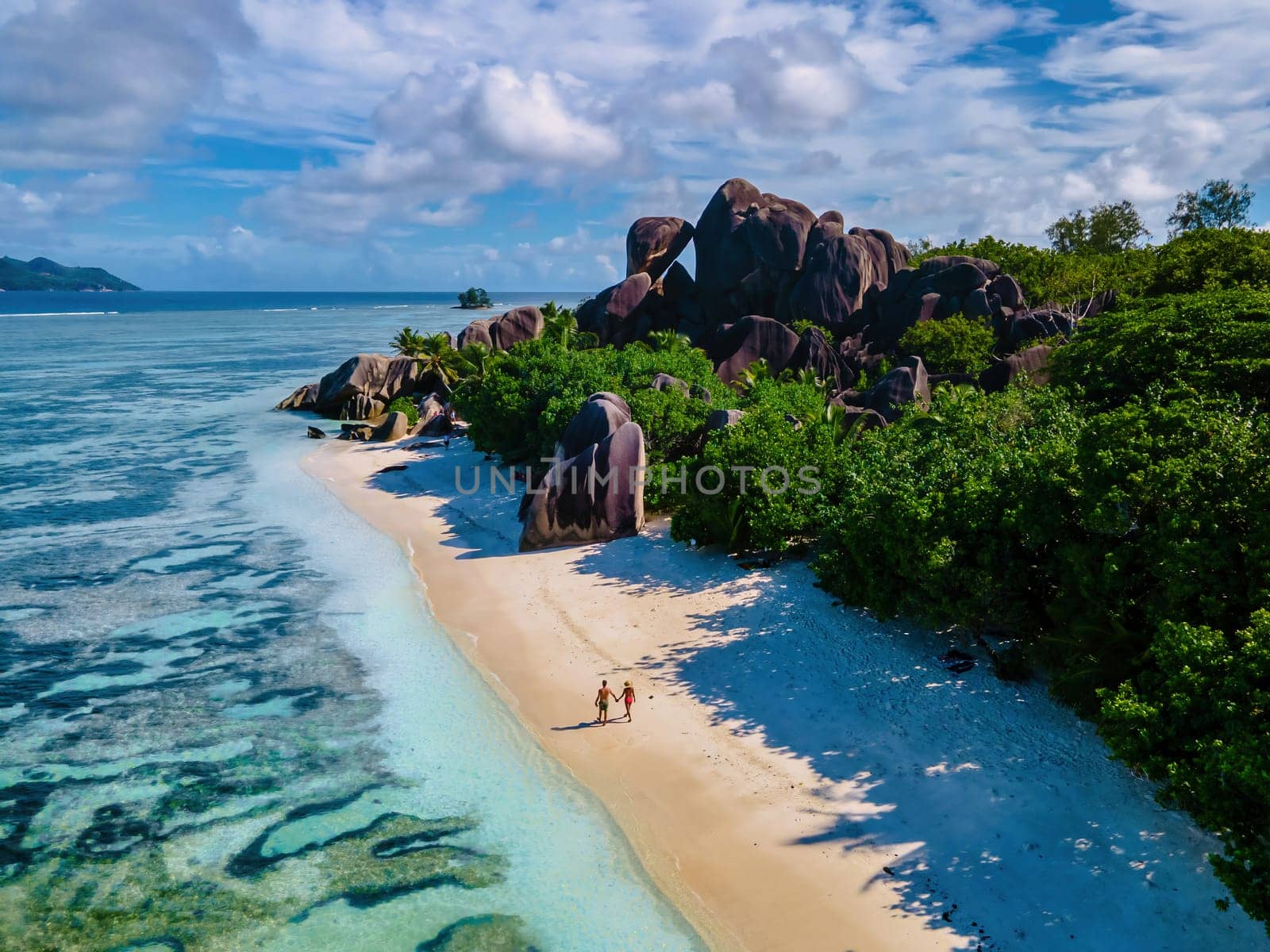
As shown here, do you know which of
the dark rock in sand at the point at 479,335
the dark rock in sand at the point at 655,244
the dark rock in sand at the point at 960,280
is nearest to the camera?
the dark rock in sand at the point at 960,280

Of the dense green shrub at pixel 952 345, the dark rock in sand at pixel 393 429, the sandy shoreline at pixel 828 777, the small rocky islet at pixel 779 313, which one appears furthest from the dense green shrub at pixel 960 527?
the dark rock in sand at pixel 393 429

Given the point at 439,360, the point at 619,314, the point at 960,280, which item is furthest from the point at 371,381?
the point at 960,280

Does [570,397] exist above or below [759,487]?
above

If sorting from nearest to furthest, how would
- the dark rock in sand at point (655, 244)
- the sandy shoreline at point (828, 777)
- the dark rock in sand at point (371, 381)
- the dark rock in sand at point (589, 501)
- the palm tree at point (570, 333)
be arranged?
the sandy shoreline at point (828, 777), the dark rock in sand at point (589, 501), the palm tree at point (570, 333), the dark rock in sand at point (371, 381), the dark rock in sand at point (655, 244)

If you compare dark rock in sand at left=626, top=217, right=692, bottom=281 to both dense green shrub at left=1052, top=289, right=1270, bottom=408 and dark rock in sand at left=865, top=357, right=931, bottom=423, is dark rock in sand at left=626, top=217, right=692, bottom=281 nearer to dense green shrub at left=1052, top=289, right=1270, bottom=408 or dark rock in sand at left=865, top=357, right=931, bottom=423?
dark rock in sand at left=865, top=357, right=931, bottom=423

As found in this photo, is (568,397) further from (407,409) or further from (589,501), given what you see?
(407,409)

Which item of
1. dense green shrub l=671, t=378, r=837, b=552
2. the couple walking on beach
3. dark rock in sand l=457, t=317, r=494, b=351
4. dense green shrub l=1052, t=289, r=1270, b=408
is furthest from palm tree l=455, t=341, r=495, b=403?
the couple walking on beach

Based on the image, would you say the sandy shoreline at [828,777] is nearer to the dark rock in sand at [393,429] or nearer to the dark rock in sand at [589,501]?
the dark rock in sand at [589,501]
